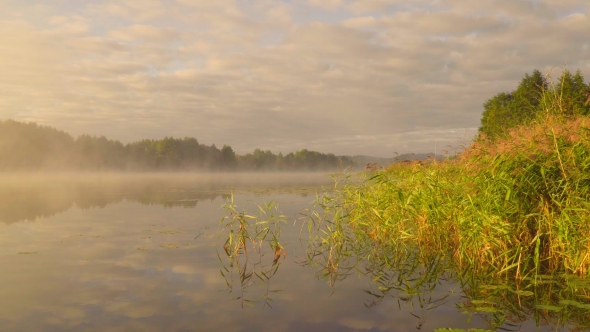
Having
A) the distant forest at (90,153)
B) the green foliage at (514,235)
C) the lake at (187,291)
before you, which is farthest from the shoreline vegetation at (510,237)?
the distant forest at (90,153)

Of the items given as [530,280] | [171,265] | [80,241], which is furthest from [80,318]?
[530,280]

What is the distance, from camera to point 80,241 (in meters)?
10.7

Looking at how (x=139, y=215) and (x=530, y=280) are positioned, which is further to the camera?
(x=139, y=215)

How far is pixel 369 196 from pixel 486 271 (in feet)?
12.5

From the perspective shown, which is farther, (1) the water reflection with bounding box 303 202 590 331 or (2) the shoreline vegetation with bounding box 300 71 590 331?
(2) the shoreline vegetation with bounding box 300 71 590 331

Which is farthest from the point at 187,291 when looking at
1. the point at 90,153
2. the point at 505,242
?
the point at 90,153

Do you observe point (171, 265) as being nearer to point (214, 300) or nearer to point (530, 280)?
point (214, 300)

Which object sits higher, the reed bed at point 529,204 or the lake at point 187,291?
the reed bed at point 529,204

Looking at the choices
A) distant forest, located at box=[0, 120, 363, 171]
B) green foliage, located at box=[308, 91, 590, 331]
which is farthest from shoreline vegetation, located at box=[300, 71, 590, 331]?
distant forest, located at box=[0, 120, 363, 171]

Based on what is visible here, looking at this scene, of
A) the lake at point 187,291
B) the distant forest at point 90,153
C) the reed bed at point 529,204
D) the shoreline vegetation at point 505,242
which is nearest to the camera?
the lake at point 187,291

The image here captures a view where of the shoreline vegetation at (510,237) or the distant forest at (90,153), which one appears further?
the distant forest at (90,153)

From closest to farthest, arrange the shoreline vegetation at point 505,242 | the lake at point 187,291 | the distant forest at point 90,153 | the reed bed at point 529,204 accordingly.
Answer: the lake at point 187,291 → the shoreline vegetation at point 505,242 → the reed bed at point 529,204 → the distant forest at point 90,153

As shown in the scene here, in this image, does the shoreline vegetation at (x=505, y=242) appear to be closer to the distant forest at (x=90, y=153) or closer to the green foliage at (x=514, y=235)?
the green foliage at (x=514, y=235)

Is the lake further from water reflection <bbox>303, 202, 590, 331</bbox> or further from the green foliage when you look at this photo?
the green foliage
